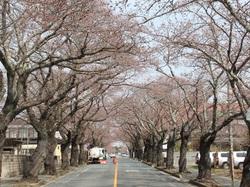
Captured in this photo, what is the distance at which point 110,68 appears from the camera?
2853 cm

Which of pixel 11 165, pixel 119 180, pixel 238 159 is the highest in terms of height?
pixel 238 159

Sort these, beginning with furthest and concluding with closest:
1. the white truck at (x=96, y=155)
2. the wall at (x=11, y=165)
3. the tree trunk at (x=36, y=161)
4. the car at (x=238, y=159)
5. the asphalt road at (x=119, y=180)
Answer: the white truck at (x=96, y=155) < the car at (x=238, y=159) < the wall at (x=11, y=165) < the tree trunk at (x=36, y=161) < the asphalt road at (x=119, y=180)

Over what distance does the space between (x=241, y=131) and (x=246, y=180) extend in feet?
189

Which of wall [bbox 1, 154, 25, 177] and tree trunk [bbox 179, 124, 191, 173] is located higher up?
tree trunk [bbox 179, 124, 191, 173]

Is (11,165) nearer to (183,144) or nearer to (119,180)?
(119,180)

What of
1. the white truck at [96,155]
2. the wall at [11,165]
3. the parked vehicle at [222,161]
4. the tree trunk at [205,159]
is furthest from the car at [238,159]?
the white truck at [96,155]

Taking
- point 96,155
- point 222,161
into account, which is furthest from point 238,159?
point 96,155

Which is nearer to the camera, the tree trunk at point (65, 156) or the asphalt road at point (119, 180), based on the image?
the asphalt road at point (119, 180)

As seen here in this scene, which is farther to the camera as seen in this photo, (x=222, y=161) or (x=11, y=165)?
(x=222, y=161)

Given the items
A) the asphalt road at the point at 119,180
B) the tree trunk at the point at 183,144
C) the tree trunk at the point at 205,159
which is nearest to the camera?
the asphalt road at the point at 119,180

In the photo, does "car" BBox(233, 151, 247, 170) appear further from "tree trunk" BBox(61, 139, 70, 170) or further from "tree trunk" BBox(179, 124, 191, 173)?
"tree trunk" BBox(61, 139, 70, 170)

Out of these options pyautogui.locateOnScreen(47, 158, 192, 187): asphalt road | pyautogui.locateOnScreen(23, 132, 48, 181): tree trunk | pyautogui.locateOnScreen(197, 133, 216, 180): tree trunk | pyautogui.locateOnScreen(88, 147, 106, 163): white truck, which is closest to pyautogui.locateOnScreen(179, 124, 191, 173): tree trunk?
pyautogui.locateOnScreen(47, 158, 192, 187): asphalt road

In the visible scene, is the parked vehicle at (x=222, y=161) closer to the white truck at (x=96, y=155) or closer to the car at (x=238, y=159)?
the car at (x=238, y=159)

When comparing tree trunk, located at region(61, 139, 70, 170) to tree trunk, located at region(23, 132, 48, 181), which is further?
tree trunk, located at region(61, 139, 70, 170)
